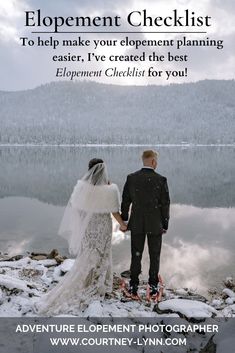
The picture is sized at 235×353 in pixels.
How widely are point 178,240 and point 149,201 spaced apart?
1205cm

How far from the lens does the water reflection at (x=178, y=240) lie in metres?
13.4

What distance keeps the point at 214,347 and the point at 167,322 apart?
880 millimetres

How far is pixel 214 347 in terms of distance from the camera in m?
5.15

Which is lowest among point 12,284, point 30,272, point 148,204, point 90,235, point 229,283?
point 229,283

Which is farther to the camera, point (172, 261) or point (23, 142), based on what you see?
point (23, 142)

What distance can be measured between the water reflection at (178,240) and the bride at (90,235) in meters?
5.86

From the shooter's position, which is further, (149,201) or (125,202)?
(125,202)

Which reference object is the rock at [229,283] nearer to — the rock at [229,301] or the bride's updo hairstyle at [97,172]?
the rock at [229,301]

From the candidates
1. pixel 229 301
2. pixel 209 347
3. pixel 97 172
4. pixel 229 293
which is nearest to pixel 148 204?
pixel 97 172

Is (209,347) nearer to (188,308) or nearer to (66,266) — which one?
(188,308)

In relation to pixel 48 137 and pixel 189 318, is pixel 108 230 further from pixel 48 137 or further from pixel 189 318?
pixel 48 137

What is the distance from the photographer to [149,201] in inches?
255

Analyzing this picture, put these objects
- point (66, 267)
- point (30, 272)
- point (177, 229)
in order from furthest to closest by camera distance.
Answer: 1. point (177, 229)
2. point (66, 267)
3. point (30, 272)

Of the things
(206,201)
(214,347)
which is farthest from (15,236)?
(206,201)
